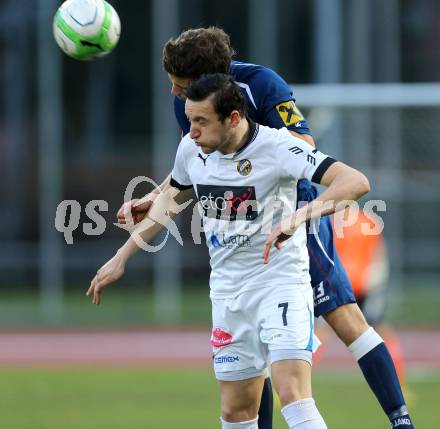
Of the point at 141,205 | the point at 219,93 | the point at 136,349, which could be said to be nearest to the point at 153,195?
the point at 141,205

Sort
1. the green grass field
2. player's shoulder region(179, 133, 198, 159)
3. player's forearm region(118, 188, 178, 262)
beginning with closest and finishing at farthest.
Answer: player's shoulder region(179, 133, 198, 159), player's forearm region(118, 188, 178, 262), the green grass field

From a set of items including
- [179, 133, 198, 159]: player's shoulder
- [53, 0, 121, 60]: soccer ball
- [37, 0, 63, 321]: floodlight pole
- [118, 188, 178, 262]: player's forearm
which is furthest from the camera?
[37, 0, 63, 321]: floodlight pole

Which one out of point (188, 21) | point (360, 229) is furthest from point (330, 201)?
point (188, 21)

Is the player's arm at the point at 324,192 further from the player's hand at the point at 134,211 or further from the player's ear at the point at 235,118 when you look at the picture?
the player's hand at the point at 134,211

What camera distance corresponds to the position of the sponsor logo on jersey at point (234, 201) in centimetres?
516

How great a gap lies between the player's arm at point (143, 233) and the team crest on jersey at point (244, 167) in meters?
0.53

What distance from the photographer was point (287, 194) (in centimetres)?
524

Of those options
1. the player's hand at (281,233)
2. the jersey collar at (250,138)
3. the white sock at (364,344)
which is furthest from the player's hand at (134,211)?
the white sock at (364,344)

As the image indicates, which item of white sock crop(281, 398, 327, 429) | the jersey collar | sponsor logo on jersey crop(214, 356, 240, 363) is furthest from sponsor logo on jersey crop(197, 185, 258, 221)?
white sock crop(281, 398, 327, 429)

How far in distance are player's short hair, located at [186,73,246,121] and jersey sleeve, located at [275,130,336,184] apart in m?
0.26

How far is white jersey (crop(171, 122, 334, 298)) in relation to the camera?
5.13 m

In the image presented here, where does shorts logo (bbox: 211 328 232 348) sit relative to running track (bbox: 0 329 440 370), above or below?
above

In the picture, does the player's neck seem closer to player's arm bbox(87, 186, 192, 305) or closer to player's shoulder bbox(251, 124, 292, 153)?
player's shoulder bbox(251, 124, 292, 153)

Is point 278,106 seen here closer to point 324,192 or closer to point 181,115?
point 181,115
